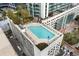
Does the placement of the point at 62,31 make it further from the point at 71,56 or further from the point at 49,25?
the point at 71,56

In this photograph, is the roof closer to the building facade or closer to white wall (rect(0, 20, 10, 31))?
white wall (rect(0, 20, 10, 31))

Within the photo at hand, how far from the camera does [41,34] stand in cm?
163

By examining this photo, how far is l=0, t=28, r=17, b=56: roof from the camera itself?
5.59ft

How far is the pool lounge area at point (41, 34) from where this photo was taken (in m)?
1.62

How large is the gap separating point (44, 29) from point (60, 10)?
29 centimetres

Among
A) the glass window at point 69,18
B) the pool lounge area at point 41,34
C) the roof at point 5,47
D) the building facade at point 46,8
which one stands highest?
the building facade at point 46,8

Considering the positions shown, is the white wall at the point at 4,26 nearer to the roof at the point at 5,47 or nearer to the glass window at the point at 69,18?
the roof at the point at 5,47

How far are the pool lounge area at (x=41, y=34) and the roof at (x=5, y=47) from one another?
27 centimetres

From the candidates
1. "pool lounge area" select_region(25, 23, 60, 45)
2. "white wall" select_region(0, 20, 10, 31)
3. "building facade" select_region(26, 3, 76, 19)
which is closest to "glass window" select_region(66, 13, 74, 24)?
"building facade" select_region(26, 3, 76, 19)

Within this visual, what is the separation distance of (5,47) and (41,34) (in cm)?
45

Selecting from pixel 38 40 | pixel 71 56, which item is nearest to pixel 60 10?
pixel 38 40

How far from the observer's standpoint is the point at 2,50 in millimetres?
1717

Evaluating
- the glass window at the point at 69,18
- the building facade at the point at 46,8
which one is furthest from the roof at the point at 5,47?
the glass window at the point at 69,18

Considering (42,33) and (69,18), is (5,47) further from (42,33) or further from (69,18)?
(69,18)
